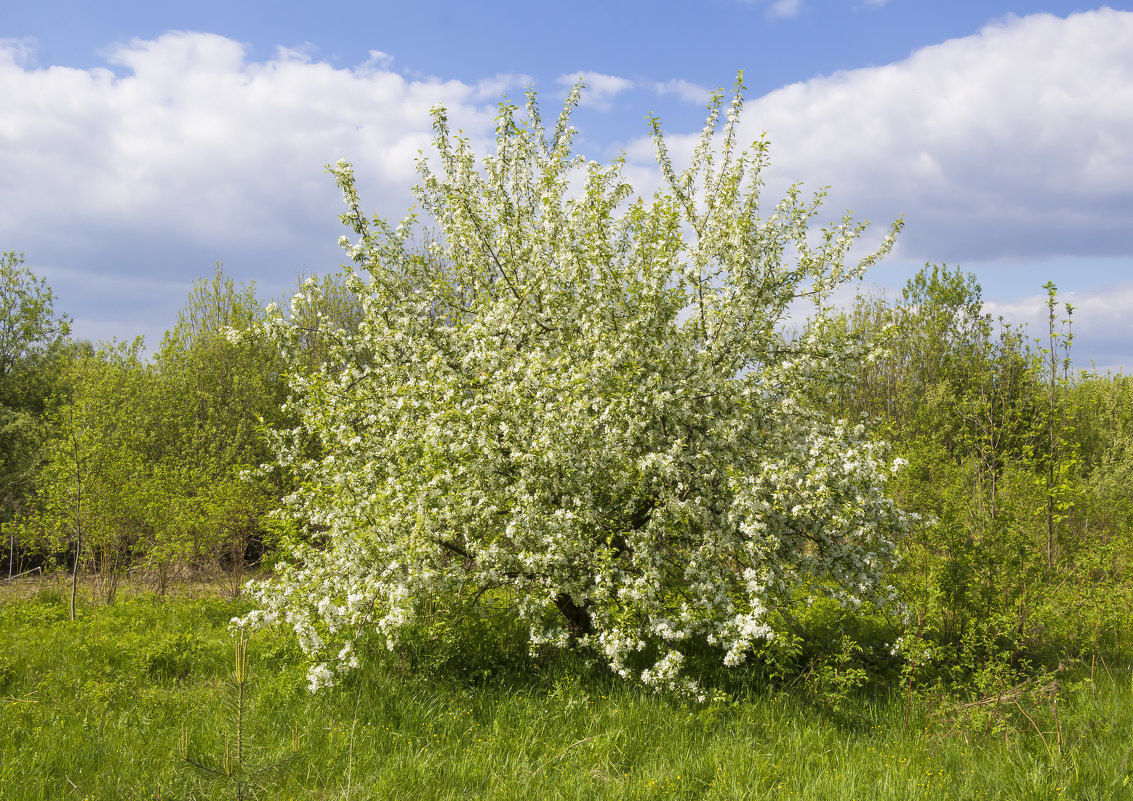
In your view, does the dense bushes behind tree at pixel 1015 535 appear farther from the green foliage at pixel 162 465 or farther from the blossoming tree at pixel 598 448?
the green foliage at pixel 162 465

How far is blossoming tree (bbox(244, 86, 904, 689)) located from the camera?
7672 millimetres

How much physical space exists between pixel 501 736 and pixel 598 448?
3213 mm

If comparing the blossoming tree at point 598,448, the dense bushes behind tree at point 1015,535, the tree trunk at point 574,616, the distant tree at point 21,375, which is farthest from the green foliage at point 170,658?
the distant tree at point 21,375

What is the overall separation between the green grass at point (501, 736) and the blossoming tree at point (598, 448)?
619 mm

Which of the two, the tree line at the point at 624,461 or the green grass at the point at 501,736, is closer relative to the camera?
the green grass at the point at 501,736

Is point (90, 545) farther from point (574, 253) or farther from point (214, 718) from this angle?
point (574, 253)

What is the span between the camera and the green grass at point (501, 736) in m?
5.81

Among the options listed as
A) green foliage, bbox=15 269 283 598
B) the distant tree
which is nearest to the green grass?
green foliage, bbox=15 269 283 598

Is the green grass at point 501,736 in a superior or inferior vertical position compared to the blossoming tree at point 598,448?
inferior

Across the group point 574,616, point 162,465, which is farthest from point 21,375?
point 574,616

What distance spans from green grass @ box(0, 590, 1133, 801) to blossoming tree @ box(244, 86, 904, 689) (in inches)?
24.4

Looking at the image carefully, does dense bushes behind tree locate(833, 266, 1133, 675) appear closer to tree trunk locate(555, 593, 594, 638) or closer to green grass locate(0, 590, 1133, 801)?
green grass locate(0, 590, 1133, 801)

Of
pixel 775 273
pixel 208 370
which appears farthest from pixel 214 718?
pixel 208 370

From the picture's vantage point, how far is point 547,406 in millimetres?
7828
